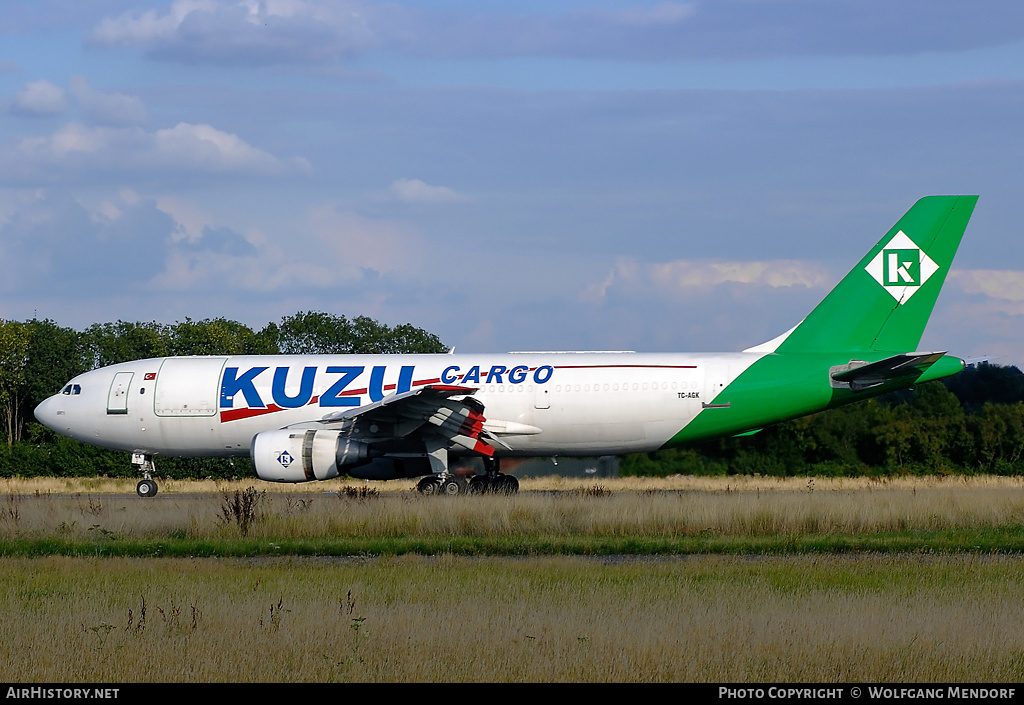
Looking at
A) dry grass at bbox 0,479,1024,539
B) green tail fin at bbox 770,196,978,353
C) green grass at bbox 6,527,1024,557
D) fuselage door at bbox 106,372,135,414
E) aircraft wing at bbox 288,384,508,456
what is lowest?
green grass at bbox 6,527,1024,557

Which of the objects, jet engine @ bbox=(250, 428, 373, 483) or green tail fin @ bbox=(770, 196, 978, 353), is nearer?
jet engine @ bbox=(250, 428, 373, 483)

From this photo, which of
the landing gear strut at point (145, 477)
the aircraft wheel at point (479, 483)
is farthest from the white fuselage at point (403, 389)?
the aircraft wheel at point (479, 483)

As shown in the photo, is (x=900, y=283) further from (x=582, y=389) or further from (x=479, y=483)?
(x=479, y=483)

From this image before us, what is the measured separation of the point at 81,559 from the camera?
15570 mm

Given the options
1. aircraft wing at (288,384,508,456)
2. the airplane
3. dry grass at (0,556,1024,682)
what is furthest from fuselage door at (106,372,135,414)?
dry grass at (0,556,1024,682)

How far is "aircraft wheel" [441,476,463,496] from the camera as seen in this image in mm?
26422

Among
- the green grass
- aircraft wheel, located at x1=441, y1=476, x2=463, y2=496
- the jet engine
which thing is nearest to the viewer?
the green grass

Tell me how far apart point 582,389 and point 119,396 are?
38.3 ft

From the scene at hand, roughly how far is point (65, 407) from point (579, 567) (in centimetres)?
1983

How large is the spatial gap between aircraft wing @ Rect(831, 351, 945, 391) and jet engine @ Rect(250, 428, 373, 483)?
11021mm

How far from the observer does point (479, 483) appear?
2812 cm

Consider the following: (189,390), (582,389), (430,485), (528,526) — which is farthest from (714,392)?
(189,390)

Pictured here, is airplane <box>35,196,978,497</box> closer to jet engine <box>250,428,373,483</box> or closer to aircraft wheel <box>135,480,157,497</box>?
jet engine <box>250,428,373,483</box>
